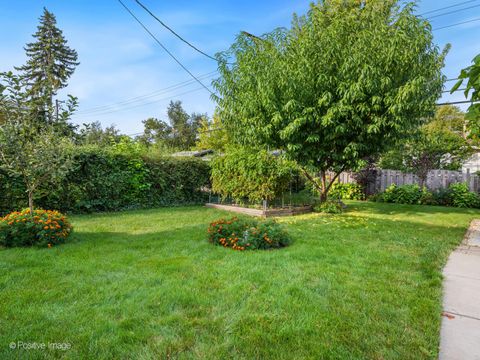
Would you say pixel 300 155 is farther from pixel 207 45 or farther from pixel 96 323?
pixel 96 323

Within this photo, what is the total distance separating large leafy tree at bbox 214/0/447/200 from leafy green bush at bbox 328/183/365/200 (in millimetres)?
4904

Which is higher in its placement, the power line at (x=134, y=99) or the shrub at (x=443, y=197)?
the power line at (x=134, y=99)

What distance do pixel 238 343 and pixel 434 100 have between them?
729 cm

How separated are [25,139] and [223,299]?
4179 millimetres

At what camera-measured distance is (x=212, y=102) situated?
26.5 feet

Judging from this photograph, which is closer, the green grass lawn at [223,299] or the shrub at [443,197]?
the green grass lawn at [223,299]

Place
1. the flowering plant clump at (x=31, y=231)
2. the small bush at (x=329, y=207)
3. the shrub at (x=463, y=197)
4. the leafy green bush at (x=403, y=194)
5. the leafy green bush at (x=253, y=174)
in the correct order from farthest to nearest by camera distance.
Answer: the leafy green bush at (x=403, y=194) < the shrub at (x=463, y=197) < the small bush at (x=329, y=207) < the leafy green bush at (x=253, y=174) < the flowering plant clump at (x=31, y=231)

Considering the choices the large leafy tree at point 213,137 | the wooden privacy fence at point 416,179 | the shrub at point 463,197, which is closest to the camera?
the shrub at point 463,197

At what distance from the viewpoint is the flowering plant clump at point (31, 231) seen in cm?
403

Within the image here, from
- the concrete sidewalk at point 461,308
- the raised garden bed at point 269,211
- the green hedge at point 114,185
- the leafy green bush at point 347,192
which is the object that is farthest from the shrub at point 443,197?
the green hedge at point 114,185

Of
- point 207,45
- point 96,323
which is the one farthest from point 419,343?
point 207,45

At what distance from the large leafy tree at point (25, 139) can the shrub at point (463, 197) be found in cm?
1166

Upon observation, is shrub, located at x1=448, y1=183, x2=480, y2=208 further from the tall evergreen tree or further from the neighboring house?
the tall evergreen tree

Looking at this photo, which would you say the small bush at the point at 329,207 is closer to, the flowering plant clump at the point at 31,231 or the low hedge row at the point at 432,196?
the low hedge row at the point at 432,196
